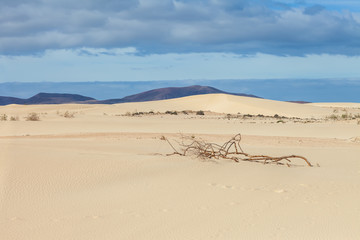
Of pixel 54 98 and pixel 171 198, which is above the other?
pixel 54 98

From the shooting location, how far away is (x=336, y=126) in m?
23.5

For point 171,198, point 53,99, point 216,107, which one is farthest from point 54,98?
point 171,198

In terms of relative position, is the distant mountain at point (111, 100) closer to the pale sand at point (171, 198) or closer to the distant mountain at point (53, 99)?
the distant mountain at point (53, 99)

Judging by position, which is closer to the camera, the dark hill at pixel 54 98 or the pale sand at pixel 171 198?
the pale sand at pixel 171 198

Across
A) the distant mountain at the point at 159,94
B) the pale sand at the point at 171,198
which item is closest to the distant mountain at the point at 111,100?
the distant mountain at the point at 159,94

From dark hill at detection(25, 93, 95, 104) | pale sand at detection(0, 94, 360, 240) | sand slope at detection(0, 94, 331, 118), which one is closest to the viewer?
pale sand at detection(0, 94, 360, 240)

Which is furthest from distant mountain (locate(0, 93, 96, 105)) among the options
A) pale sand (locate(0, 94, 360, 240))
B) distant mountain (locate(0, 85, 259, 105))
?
pale sand (locate(0, 94, 360, 240))

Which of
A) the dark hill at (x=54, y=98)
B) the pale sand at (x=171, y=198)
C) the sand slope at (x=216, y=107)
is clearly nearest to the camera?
the pale sand at (x=171, y=198)

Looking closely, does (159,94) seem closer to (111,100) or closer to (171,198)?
(111,100)

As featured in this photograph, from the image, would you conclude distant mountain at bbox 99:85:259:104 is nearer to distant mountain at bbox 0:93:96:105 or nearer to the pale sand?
distant mountain at bbox 0:93:96:105

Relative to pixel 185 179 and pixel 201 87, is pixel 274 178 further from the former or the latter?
pixel 201 87

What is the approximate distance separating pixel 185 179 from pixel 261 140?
33.5 feet

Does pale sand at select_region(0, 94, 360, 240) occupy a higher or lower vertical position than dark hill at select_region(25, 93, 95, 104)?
lower

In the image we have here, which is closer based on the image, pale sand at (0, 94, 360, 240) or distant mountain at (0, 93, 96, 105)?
pale sand at (0, 94, 360, 240)
